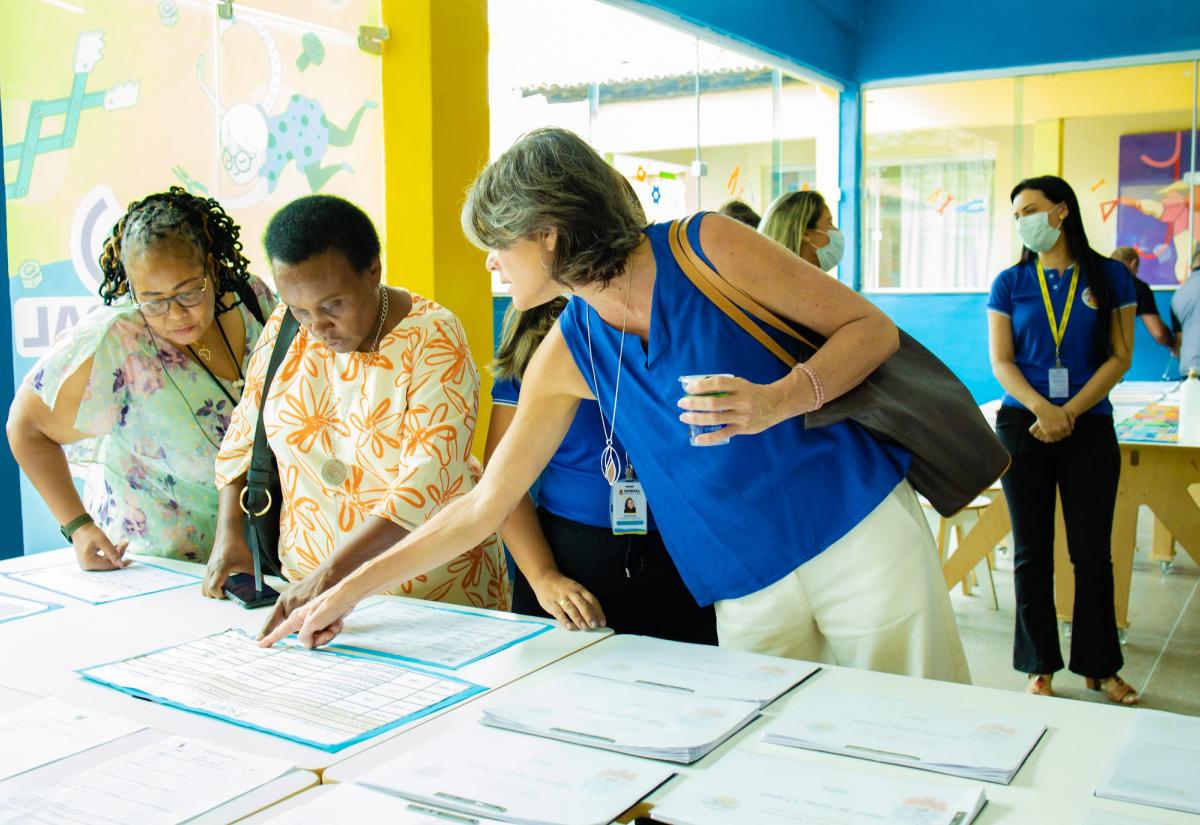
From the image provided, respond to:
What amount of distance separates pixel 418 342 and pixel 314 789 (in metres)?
0.96

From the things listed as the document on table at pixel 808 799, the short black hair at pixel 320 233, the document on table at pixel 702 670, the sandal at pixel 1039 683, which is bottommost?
the sandal at pixel 1039 683

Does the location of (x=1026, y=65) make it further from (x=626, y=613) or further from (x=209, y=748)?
(x=209, y=748)

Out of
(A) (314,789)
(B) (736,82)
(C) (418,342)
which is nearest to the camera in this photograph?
(A) (314,789)

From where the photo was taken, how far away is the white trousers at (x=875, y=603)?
1.61 meters

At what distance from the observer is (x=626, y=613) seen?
A: 210cm

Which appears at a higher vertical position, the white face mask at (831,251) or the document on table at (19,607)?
the white face mask at (831,251)

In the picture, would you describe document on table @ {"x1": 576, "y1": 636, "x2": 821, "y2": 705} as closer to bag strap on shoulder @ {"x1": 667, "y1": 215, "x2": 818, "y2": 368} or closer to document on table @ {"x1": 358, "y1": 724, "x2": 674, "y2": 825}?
document on table @ {"x1": 358, "y1": 724, "x2": 674, "y2": 825}

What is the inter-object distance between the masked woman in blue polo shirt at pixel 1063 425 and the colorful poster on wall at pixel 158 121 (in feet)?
7.52

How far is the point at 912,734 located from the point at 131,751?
3.09 ft

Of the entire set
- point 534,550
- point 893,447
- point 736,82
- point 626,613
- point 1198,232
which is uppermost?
point 736,82

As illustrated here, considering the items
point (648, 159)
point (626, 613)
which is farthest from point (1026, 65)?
point (626, 613)

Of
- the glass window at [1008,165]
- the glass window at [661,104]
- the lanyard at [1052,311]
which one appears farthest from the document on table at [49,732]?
the glass window at [1008,165]

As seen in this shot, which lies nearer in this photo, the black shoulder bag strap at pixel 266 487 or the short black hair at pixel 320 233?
the short black hair at pixel 320 233

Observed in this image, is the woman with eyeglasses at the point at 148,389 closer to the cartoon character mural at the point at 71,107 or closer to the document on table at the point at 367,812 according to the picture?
the cartoon character mural at the point at 71,107
